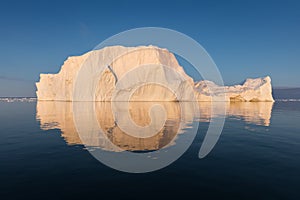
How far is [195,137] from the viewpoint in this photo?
44.1 feet

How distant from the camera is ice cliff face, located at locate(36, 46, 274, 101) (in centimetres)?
6562

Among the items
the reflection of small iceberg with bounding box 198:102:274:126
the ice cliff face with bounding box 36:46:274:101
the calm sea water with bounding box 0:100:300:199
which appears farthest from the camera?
the ice cliff face with bounding box 36:46:274:101

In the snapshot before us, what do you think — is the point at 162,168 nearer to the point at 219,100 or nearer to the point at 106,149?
the point at 106,149

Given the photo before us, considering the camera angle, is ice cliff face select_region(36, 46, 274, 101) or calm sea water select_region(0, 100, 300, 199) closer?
calm sea water select_region(0, 100, 300, 199)

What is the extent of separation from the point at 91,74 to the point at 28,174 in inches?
2423

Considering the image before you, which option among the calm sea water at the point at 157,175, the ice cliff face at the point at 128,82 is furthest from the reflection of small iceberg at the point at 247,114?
the ice cliff face at the point at 128,82

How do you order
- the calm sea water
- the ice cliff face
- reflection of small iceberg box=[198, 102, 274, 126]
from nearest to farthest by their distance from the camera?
the calm sea water < reflection of small iceberg box=[198, 102, 274, 126] < the ice cliff face

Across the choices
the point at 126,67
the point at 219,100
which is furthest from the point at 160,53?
the point at 219,100

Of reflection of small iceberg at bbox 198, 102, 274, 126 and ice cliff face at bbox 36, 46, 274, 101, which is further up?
ice cliff face at bbox 36, 46, 274, 101

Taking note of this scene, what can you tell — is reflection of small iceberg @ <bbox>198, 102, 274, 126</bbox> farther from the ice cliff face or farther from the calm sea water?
the ice cliff face

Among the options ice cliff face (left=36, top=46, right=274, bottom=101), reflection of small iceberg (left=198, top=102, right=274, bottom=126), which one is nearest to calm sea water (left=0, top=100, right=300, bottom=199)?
reflection of small iceberg (left=198, top=102, right=274, bottom=126)

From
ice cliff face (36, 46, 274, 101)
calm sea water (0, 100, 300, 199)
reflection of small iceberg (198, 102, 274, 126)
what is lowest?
calm sea water (0, 100, 300, 199)

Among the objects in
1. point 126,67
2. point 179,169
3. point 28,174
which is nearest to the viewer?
point 28,174

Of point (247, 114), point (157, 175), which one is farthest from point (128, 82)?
point (157, 175)
